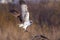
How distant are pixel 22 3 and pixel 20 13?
0.09 metres

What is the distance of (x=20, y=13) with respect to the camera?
1892 mm

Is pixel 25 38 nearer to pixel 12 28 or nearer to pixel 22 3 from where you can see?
pixel 12 28

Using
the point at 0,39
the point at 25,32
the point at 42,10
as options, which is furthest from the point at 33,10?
the point at 0,39

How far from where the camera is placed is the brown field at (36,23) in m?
1.87

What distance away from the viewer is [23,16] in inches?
74.7

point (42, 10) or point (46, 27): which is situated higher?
point (42, 10)

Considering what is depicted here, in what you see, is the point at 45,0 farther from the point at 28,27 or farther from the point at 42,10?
the point at 28,27

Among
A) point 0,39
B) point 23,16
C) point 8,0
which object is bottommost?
point 0,39

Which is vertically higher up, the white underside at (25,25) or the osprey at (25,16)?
the osprey at (25,16)

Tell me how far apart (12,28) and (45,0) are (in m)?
0.37

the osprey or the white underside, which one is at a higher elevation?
the osprey

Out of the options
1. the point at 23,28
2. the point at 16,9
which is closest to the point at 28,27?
the point at 23,28

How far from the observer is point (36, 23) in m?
1.90

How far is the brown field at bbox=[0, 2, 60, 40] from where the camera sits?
187 cm
